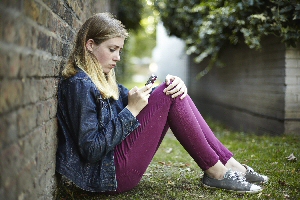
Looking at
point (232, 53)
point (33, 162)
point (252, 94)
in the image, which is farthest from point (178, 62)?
point (33, 162)

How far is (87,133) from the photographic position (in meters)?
2.12

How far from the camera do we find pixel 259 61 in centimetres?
585

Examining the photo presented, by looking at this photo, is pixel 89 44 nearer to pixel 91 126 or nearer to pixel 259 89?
pixel 91 126

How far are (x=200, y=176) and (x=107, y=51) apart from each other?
4.17ft

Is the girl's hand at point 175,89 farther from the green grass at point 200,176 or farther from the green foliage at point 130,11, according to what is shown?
the green foliage at point 130,11

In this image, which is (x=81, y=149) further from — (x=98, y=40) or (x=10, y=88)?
(x=10, y=88)

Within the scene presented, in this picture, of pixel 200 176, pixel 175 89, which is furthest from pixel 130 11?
pixel 175 89

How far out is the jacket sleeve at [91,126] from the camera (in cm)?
213

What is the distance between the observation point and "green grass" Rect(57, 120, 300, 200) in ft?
8.08

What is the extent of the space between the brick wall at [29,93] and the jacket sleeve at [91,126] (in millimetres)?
135

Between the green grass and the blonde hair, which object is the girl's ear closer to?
the blonde hair

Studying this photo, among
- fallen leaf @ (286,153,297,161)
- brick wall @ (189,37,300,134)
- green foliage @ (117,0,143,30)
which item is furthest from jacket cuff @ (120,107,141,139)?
green foliage @ (117,0,143,30)

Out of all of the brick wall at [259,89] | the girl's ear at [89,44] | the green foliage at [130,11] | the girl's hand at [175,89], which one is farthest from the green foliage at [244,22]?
the green foliage at [130,11]

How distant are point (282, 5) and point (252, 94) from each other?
78.5 inches
